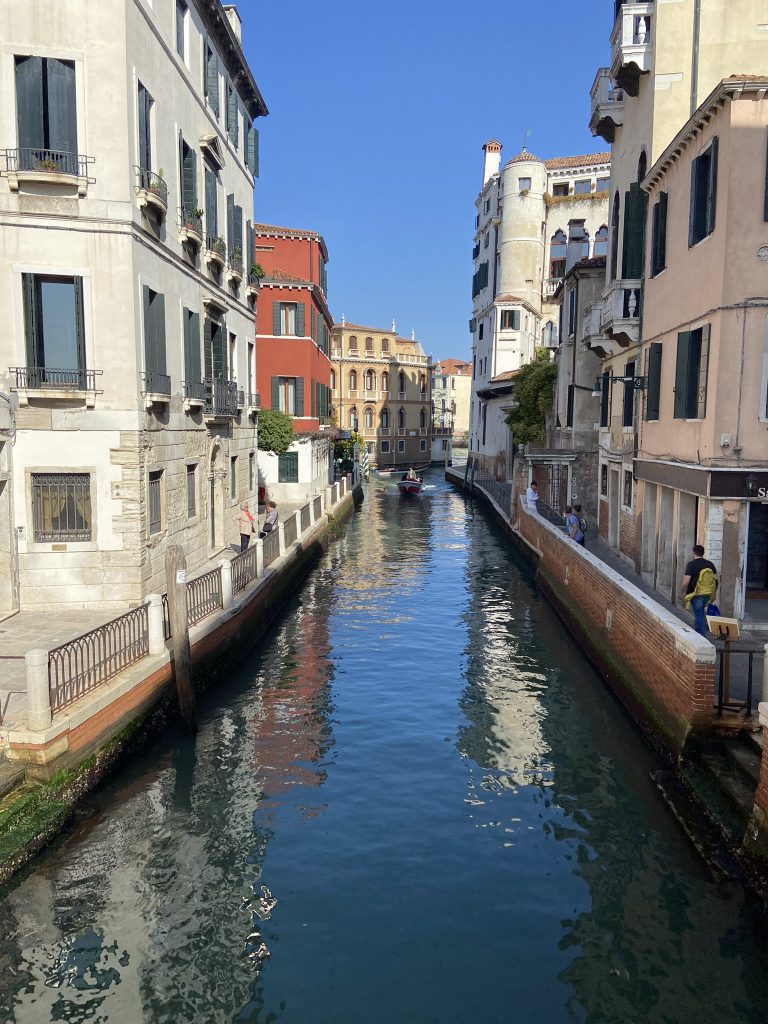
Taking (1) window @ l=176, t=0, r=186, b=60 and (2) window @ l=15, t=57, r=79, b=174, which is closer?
(2) window @ l=15, t=57, r=79, b=174

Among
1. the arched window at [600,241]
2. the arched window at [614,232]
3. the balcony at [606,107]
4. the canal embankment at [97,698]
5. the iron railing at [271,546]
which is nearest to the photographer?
the canal embankment at [97,698]

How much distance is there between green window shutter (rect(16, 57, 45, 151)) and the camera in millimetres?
11445

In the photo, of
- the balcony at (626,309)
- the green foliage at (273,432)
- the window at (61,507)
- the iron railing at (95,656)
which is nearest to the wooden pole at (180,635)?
the iron railing at (95,656)

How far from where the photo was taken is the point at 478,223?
5322 cm

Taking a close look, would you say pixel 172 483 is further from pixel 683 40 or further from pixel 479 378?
pixel 479 378

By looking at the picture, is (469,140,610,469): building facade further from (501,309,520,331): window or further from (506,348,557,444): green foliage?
(506,348,557,444): green foliage

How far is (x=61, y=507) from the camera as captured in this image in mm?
12562

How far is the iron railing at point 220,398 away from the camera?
17789mm

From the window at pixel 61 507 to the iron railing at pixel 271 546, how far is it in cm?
475

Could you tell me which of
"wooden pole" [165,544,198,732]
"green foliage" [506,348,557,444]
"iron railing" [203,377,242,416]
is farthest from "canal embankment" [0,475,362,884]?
"green foliage" [506,348,557,444]

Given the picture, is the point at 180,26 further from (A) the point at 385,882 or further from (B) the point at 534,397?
(B) the point at 534,397

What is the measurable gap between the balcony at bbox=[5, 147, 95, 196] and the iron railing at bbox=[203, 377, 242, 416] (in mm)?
6028

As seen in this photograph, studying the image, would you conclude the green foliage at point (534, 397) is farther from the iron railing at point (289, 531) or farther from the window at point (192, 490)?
the window at point (192, 490)

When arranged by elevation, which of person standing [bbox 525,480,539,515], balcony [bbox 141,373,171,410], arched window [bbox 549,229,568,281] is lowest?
person standing [bbox 525,480,539,515]
